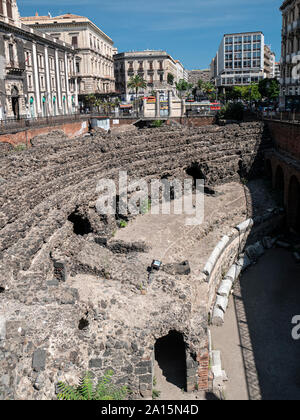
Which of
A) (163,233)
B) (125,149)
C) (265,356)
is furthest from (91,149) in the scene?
(265,356)

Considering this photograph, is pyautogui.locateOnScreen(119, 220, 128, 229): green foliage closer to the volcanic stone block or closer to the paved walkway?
the volcanic stone block

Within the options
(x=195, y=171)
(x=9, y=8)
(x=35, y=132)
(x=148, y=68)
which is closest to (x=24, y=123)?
(x=35, y=132)

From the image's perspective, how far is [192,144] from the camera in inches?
1069

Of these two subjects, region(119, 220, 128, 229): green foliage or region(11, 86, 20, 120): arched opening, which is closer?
region(119, 220, 128, 229): green foliage

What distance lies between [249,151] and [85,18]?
42.1 meters

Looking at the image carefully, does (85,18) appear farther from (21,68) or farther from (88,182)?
(88,182)

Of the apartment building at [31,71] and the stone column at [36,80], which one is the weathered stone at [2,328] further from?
the stone column at [36,80]

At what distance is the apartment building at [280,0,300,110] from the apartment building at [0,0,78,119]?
25389mm

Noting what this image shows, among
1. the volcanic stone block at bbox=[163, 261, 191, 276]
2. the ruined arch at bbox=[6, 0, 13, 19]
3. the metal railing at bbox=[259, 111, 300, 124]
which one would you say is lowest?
the volcanic stone block at bbox=[163, 261, 191, 276]

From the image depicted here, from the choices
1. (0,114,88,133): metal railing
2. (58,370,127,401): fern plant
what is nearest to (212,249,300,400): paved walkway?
(58,370,127,401): fern plant

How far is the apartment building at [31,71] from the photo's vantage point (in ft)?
112

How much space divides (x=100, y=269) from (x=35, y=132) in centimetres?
1806

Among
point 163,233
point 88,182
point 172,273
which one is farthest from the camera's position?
point 88,182

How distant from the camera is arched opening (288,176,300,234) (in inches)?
Answer: 883
